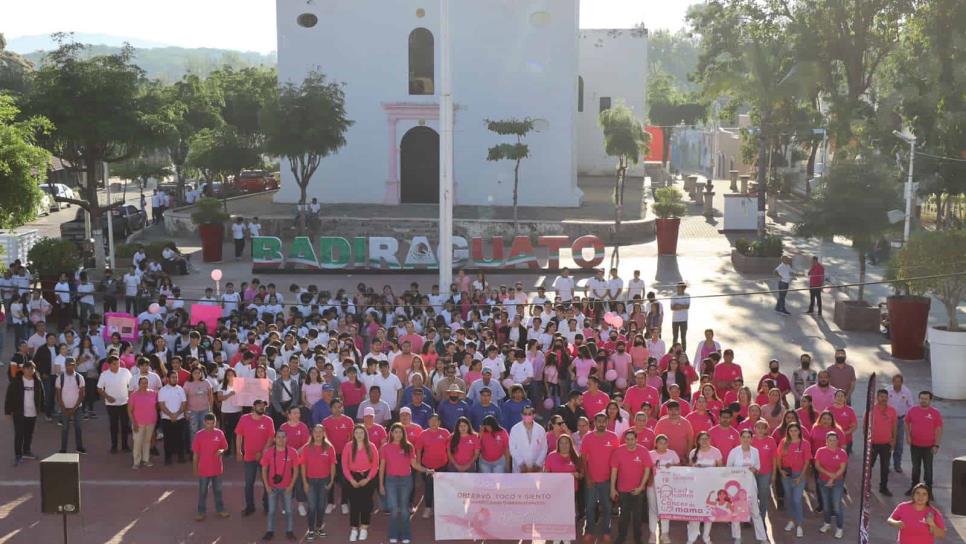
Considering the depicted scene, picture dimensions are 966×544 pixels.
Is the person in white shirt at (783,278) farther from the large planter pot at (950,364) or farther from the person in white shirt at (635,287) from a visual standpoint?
the large planter pot at (950,364)

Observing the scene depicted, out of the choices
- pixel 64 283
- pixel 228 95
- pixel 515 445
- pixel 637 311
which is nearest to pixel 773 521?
pixel 515 445

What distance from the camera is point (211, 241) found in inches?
1215

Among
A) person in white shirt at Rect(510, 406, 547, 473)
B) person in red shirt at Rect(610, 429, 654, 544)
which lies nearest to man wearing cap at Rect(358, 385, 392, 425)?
person in white shirt at Rect(510, 406, 547, 473)

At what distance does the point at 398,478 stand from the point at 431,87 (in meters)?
30.0

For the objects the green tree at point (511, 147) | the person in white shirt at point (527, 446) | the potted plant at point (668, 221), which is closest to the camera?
the person in white shirt at point (527, 446)

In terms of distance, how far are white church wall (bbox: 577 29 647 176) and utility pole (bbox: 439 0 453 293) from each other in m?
34.7

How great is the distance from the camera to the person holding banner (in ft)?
37.0

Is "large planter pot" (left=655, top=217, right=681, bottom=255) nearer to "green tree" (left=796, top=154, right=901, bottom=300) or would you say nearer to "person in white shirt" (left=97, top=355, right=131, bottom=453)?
"green tree" (left=796, top=154, right=901, bottom=300)

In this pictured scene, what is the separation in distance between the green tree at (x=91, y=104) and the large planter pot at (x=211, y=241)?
150 inches

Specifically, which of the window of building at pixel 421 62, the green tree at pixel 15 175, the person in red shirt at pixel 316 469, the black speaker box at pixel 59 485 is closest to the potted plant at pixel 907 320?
the person in red shirt at pixel 316 469

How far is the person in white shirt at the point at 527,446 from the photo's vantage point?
38.1 ft

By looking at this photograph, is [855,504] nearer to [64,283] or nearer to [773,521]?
[773,521]

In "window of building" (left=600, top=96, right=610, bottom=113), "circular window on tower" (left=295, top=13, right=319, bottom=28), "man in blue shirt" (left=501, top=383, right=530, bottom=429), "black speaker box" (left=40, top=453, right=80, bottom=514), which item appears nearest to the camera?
"black speaker box" (left=40, top=453, right=80, bottom=514)

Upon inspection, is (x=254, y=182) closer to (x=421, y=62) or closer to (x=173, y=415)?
(x=421, y=62)
